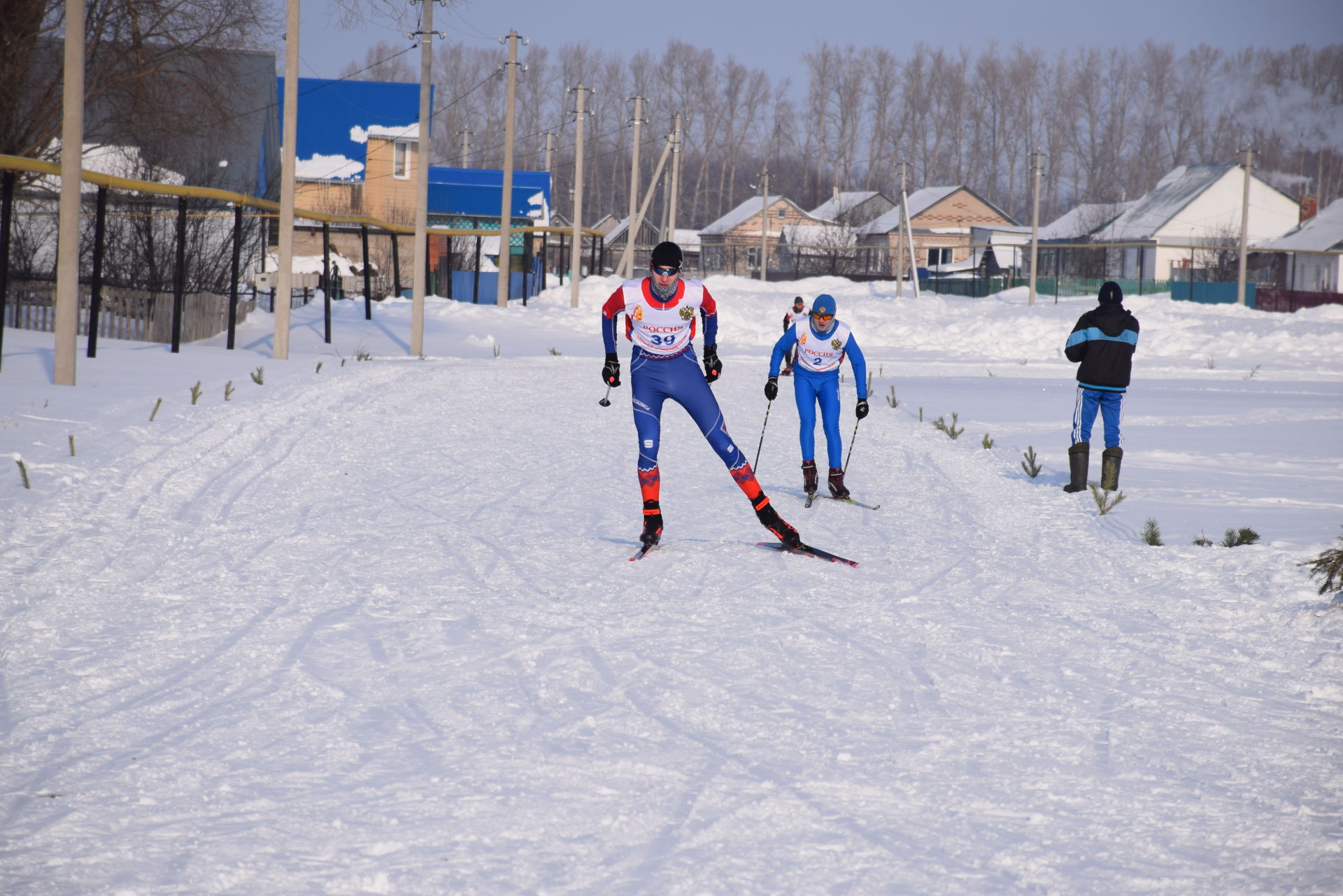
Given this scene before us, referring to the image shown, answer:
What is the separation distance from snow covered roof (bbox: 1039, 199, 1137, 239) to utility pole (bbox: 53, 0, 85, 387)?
64258mm

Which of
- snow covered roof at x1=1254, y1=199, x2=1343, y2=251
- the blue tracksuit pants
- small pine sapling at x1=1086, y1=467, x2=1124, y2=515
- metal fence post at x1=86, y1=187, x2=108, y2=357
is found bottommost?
small pine sapling at x1=1086, y1=467, x2=1124, y2=515

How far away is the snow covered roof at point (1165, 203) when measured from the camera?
62.3 metres

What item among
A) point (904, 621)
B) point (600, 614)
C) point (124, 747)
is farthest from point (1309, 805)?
point (124, 747)

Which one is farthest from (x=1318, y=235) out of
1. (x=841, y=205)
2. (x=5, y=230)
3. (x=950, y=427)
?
(x=5, y=230)

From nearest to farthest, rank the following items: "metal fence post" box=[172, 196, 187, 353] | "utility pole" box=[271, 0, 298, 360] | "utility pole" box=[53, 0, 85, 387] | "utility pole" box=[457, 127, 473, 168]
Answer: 1. "utility pole" box=[53, 0, 85, 387]
2. "metal fence post" box=[172, 196, 187, 353]
3. "utility pole" box=[271, 0, 298, 360]
4. "utility pole" box=[457, 127, 473, 168]

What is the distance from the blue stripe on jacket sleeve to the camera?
31.3 feet

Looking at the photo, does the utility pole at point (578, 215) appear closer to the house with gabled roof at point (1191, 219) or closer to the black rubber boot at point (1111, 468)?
the black rubber boot at point (1111, 468)

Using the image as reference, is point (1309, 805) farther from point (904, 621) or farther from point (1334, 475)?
point (1334, 475)

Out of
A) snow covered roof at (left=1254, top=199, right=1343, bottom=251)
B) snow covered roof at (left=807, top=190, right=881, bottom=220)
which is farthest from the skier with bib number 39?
snow covered roof at (left=807, top=190, right=881, bottom=220)

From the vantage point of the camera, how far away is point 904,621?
5758mm

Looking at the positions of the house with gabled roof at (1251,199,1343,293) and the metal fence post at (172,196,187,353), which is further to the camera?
the house with gabled roof at (1251,199,1343,293)

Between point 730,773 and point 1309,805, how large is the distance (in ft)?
5.86

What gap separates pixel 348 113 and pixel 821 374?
144ft

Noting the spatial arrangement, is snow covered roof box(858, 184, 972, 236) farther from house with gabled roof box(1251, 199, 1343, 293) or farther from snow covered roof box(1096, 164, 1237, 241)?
house with gabled roof box(1251, 199, 1343, 293)
